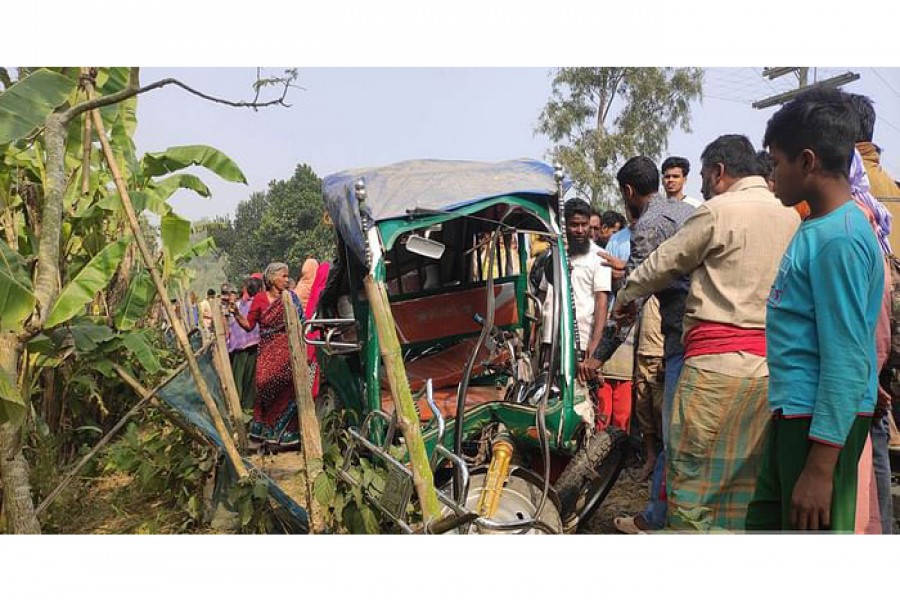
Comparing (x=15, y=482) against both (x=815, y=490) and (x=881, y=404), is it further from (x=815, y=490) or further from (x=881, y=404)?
(x=881, y=404)

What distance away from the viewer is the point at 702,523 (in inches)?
97.3

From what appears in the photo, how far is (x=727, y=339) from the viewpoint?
8.88 feet

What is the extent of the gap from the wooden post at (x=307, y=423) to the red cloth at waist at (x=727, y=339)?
6.43ft

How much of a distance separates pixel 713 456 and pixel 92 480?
213 inches

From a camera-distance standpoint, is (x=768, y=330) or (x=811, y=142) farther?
(x=768, y=330)

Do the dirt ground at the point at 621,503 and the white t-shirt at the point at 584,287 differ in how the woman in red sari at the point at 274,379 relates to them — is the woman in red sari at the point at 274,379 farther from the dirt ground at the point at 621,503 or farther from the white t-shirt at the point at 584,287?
the dirt ground at the point at 621,503

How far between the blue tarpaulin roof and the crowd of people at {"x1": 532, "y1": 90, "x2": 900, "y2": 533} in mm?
736

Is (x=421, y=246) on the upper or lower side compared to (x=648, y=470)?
upper

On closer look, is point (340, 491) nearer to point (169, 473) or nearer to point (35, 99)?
point (169, 473)

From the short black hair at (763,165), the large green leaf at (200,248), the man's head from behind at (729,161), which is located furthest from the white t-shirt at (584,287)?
the large green leaf at (200,248)

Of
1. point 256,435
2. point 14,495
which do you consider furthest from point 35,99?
point 256,435

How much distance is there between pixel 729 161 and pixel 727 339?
79cm

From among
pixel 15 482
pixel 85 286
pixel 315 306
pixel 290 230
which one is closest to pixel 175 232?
pixel 85 286

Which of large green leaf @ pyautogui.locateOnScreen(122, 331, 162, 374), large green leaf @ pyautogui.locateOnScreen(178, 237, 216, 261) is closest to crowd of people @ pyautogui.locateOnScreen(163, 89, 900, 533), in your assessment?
large green leaf @ pyautogui.locateOnScreen(122, 331, 162, 374)
